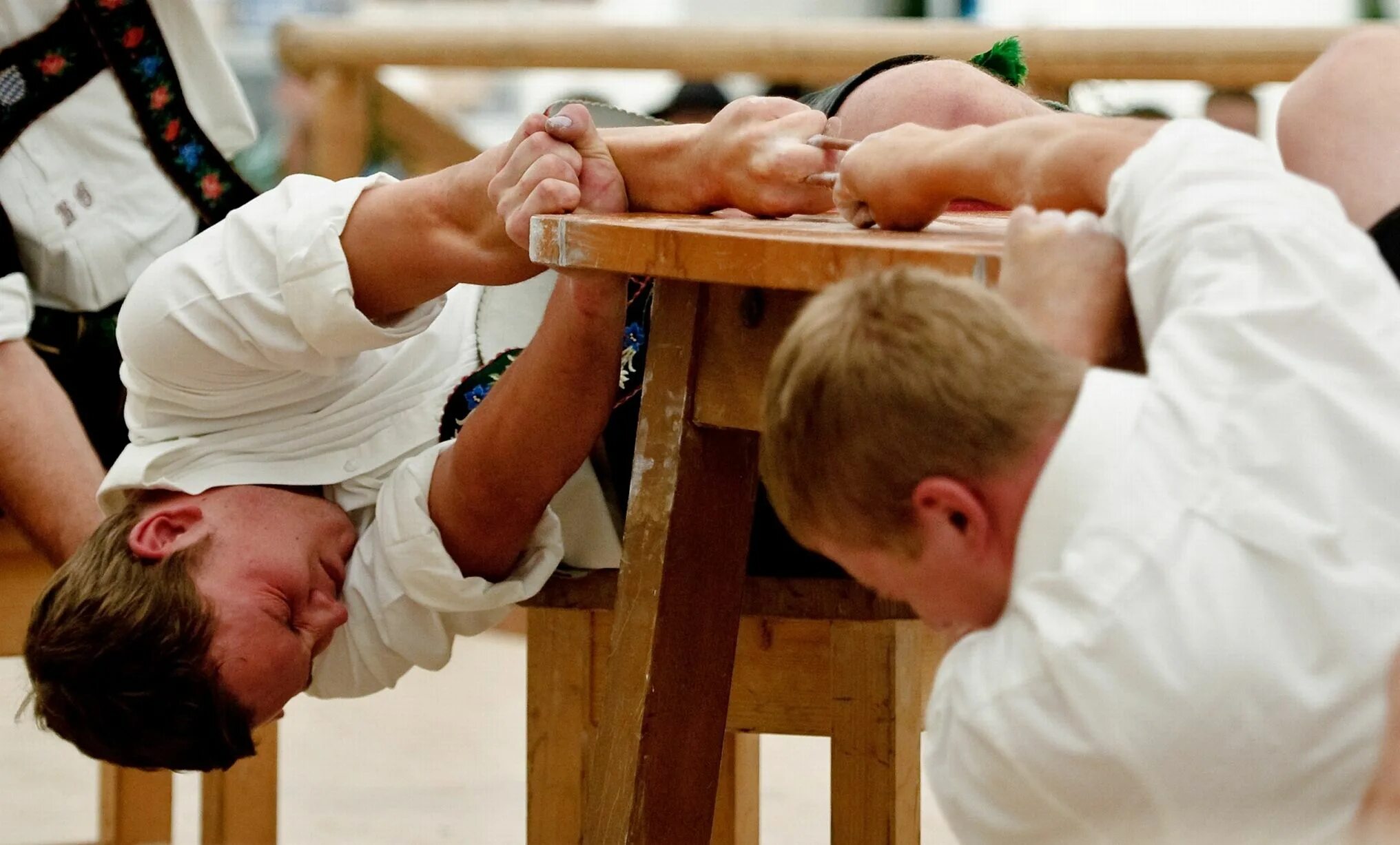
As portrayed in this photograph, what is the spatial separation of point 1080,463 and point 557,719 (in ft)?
3.01

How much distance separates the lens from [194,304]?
1430 millimetres

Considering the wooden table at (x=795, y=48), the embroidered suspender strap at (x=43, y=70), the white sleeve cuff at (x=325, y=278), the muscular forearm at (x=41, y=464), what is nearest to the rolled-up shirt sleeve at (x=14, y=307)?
the muscular forearm at (x=41, y=464)

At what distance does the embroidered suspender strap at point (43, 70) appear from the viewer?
1853 millimetres

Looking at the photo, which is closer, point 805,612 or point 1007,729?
point 1007,729

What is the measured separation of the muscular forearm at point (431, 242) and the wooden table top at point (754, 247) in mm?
207

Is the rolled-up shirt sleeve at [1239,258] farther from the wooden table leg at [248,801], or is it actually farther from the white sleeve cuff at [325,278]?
the wooden table leg at [248,801]

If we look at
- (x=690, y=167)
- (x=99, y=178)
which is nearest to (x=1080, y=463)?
(x=690, y=167)

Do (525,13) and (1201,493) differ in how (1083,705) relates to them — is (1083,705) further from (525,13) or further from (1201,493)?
(525,13)

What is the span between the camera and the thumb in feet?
4.28

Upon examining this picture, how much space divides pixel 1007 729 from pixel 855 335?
202 mm

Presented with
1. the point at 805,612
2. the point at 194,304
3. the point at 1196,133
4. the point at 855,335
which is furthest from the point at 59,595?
the point at 1196,133

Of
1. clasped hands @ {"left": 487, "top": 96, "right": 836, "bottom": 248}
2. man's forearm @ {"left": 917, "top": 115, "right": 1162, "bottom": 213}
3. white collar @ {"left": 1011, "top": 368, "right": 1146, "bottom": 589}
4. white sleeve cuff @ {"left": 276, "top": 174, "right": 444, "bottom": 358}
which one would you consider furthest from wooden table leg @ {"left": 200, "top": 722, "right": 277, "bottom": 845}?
white collar @ {"left": 1011, "top": 368, "right": 1146, "bottom": 589}

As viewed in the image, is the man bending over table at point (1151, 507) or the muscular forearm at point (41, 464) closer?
the man bending over table at point (1151, 507)

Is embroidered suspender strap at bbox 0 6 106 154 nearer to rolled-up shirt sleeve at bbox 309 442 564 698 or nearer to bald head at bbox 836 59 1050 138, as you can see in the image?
rolled-up shirt sleeve at bbox 309 442 564 698
